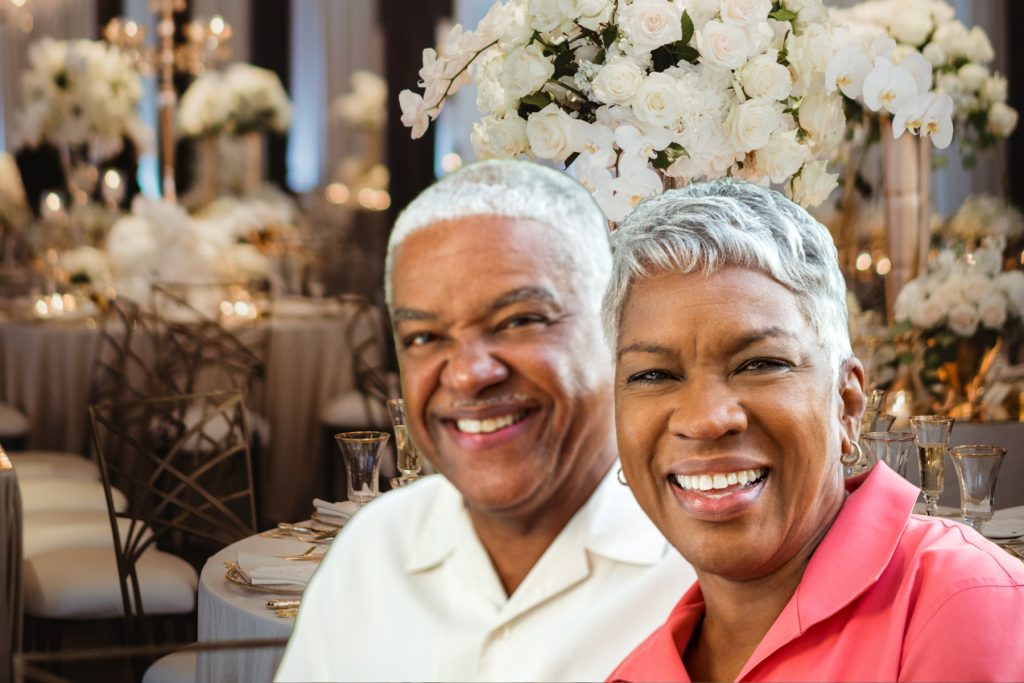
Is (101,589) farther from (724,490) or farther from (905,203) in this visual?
(905,203)

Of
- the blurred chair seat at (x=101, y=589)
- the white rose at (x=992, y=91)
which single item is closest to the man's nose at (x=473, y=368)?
the blurred chair seat at (x=101, y=589)

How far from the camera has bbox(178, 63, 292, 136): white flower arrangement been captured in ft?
27.2

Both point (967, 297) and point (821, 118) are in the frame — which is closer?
point (821, 118)

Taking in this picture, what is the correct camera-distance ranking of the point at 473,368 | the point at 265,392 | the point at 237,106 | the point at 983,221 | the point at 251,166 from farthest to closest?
1. the point at 251,166
2. the point at 237,106
3. the point at 265,392
4. the point at 983,221
5. the point at 473,368

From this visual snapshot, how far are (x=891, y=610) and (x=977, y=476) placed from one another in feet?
4.12

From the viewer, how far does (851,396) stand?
129cm

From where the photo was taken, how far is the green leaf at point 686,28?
185 centimetres

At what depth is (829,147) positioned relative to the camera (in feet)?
6.33

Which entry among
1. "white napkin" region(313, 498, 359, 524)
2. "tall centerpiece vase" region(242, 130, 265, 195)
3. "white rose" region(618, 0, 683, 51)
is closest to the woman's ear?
"white rose" region(618, 0, 683, 51)

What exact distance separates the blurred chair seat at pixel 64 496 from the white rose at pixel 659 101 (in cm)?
271

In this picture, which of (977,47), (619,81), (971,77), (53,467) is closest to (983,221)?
(971,77)

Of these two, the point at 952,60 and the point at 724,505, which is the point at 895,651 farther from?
the point at 952,60

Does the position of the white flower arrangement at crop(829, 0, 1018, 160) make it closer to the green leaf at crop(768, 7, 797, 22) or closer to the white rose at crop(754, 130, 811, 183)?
the green leaf at crop(768, 7, 797, 22)

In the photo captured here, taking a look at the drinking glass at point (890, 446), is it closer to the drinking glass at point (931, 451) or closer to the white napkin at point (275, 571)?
the drinking glass at point (931, 451)
